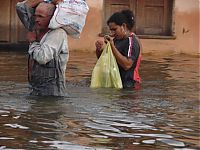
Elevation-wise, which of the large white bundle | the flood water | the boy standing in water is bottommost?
the flood water

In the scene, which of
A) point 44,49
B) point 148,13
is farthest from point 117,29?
point 148,13

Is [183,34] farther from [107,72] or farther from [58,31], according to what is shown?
[58,31]

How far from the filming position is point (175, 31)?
61.3 ft

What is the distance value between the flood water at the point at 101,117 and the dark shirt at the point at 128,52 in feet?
0.63

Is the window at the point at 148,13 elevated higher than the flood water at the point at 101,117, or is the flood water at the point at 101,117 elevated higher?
the window at the point at 148,13

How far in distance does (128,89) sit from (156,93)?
406 mm

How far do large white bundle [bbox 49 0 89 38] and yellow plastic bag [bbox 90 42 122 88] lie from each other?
169 cm

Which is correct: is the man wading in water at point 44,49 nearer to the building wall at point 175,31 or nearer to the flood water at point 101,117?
the flood water at point 101,117

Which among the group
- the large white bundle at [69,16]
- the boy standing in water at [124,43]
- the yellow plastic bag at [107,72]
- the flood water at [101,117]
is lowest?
the flood water at [101,117]

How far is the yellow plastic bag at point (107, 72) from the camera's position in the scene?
9531mm

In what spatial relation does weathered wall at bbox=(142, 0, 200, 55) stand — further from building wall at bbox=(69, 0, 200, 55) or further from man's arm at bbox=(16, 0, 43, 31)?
man's arm at bbox=(16, 0, 43, 31)

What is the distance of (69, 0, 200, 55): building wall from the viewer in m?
18.4

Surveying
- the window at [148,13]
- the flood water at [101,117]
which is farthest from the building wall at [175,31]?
the flood water at [101,117]

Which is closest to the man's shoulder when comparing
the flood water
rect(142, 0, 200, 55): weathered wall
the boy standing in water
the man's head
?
the man's head
